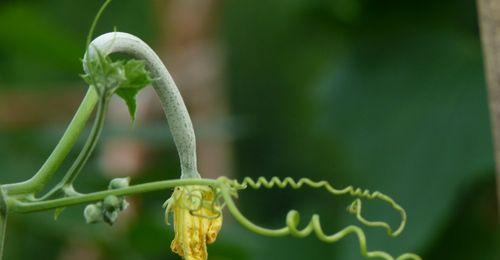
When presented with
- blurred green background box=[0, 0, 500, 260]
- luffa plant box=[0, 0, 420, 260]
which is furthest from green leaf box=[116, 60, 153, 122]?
blurred green background box=[0, 0, 500, 260]

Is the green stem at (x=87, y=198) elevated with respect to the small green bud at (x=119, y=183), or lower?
lower

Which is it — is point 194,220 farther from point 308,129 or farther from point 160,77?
point 308,129

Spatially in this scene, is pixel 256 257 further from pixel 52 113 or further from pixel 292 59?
pixel 292 59

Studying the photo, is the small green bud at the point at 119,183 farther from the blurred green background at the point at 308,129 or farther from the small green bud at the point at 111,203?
the blurred green background at the point at 308,129

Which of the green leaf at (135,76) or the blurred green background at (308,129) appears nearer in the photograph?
the green leaf at (135,76)

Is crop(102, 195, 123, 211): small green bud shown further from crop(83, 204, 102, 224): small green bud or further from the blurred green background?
the blurred green background

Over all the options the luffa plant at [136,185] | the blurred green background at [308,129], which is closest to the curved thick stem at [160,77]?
the luffa plant at [136,185]

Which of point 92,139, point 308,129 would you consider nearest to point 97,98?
point 92,139

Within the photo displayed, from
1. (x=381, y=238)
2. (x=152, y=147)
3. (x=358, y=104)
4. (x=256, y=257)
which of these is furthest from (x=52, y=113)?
(x=381, y=238)
